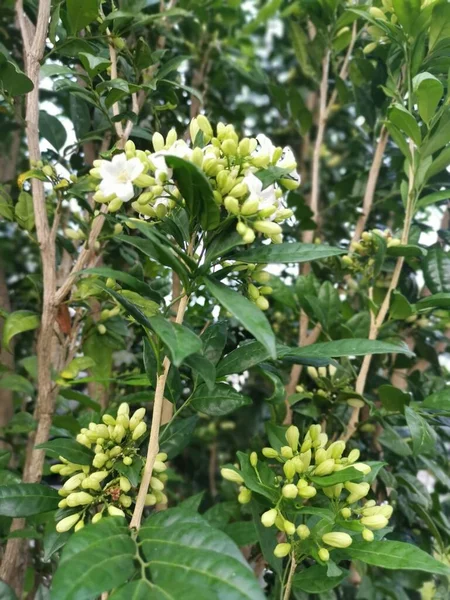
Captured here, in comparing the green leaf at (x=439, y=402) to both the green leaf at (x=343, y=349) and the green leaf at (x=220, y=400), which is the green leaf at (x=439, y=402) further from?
the green leaf at (x=220, y=400)

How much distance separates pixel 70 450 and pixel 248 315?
33 cm

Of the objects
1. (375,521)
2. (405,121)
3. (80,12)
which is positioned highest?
(80,12)

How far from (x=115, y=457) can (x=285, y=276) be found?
91 centimetres

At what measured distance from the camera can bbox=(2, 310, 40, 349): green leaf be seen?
0.88 m

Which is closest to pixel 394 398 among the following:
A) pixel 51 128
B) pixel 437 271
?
pixel 437 271

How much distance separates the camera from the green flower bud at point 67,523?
0.65m

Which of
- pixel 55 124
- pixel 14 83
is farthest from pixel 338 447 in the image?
pixel 55 124

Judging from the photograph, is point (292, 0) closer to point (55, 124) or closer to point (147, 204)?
point (55, 124)

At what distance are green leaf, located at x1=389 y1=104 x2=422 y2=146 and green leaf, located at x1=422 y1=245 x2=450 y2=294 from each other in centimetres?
23

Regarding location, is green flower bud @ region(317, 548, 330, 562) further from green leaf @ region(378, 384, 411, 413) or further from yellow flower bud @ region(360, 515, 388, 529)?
green leaf @ region(378, 384, 411, 413)

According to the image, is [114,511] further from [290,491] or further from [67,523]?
[290,491]

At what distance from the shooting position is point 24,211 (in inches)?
37.6

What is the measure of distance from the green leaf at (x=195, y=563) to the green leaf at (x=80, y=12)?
0.72m

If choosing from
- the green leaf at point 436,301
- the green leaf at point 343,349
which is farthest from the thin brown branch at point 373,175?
the green leaf at point 343,349
